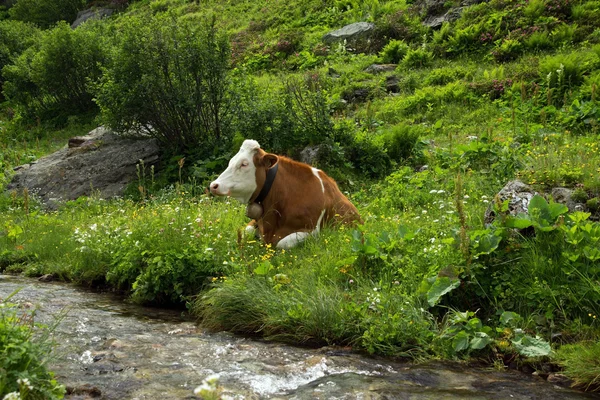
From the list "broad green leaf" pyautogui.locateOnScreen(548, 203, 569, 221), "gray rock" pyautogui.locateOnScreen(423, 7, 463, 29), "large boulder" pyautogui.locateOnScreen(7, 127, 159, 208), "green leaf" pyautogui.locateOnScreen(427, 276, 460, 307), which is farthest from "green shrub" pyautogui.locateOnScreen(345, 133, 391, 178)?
"gray rock" pyautogui.locateOnScreen(423, 7, 463, 29)

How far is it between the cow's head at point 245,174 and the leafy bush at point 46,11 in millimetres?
38602

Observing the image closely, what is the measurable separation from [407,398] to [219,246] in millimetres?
3697

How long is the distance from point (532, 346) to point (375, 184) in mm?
5733

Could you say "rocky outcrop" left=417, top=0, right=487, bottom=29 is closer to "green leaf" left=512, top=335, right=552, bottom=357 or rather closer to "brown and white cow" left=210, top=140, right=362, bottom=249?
"brown and white cow" left=210, top=140, right=362, bottom=249

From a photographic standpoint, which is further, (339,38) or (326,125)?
(339,38)

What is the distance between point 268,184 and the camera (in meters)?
7.00

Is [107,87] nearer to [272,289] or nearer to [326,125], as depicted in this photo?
[326,125]

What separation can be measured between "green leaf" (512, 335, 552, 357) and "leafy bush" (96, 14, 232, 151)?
9.10 meters

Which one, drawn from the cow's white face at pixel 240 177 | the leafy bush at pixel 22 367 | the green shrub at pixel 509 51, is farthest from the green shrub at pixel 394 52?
the leafy bush at pixel 22 367

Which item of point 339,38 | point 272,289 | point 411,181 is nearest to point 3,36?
point 339,38

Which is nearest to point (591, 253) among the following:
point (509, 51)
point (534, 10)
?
point (509, 51)

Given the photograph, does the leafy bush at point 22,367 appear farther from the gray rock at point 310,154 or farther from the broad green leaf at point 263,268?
the gray rock at point 310,154

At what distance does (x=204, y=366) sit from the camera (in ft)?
15.4

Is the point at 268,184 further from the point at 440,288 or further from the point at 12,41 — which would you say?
the point at 12,41
